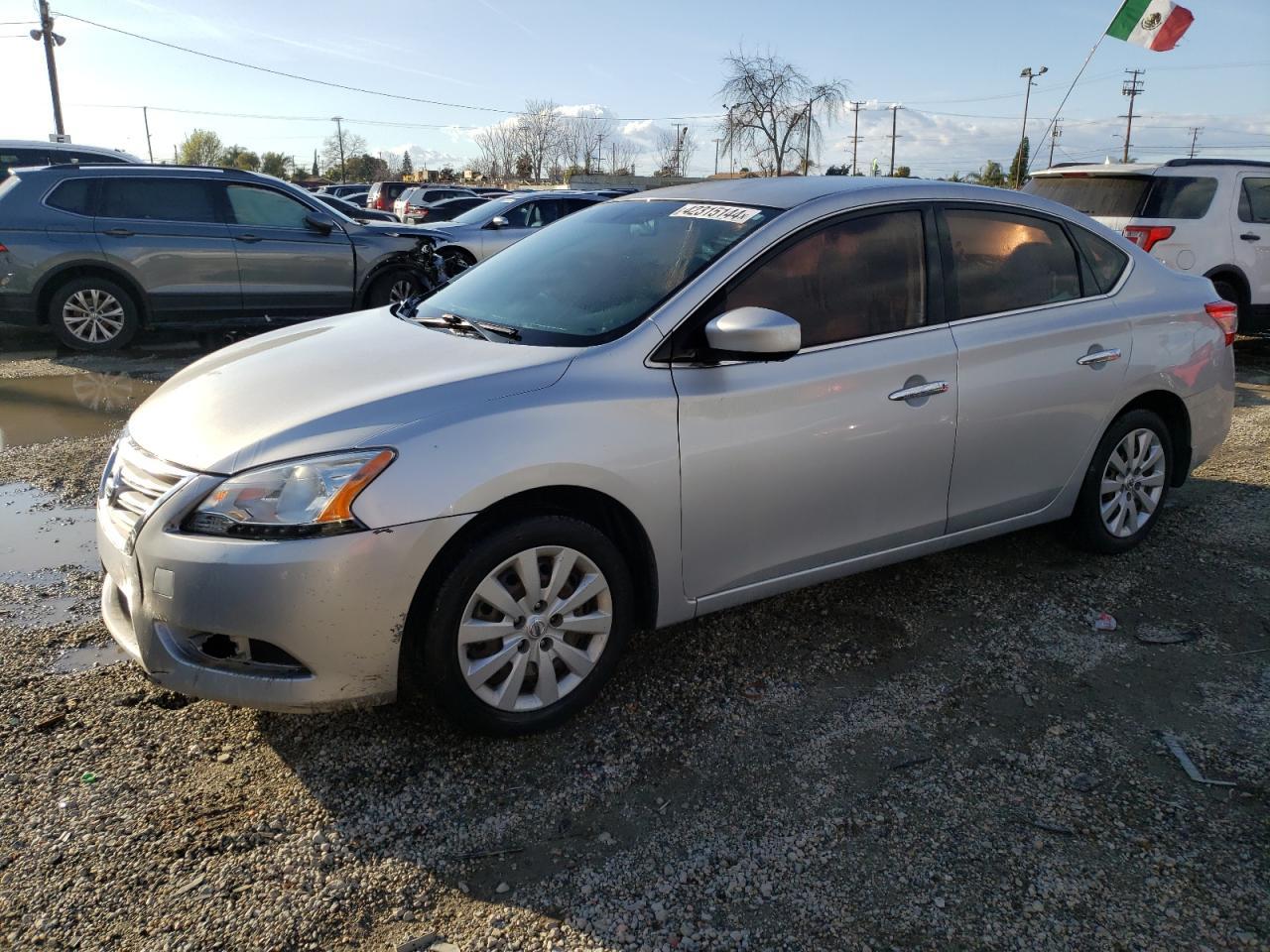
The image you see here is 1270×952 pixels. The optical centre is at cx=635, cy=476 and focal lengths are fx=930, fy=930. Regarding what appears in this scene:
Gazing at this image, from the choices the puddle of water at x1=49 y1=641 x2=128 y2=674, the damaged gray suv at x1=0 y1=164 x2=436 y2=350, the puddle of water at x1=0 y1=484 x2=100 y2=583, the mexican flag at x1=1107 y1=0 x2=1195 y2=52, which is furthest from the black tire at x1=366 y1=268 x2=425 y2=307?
the mexican flag at x1=1107 y1=0 x2=1195 y2=52

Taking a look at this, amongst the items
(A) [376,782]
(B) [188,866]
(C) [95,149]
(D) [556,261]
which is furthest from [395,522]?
(C) [95,149]

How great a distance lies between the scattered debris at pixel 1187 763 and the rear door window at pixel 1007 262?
5.57 ft

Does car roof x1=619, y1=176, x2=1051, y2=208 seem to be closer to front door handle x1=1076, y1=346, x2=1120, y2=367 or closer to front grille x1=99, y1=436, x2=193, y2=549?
front door handle x1=1076, y1=346, x2=1120, y2=367

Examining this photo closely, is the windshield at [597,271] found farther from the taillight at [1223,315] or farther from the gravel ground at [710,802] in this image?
the taillight at [1223,315]

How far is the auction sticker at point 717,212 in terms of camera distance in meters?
3.43

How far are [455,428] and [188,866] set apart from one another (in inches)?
51.9

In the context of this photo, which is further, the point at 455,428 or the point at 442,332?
the point at 442,332

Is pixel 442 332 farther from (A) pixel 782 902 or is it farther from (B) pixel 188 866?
(A) pixel 782 902

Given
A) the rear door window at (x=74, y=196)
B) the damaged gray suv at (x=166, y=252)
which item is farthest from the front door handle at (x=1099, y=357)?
the rear door window at (x=74, y=196)

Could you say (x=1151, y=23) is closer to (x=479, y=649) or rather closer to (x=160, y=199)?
(x=160, y=199)

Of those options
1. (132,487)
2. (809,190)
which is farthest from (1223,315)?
(132,487)

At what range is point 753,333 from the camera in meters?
2.91

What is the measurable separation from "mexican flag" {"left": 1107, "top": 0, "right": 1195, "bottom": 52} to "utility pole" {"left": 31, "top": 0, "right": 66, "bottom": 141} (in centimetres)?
3033

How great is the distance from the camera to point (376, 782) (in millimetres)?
2727
